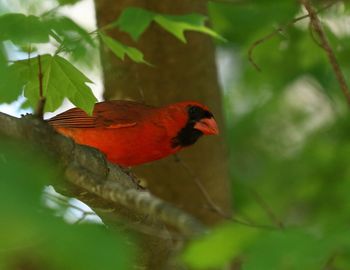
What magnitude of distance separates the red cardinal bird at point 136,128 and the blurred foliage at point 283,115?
1.97 ft

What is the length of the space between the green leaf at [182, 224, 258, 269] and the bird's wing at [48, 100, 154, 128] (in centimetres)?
265

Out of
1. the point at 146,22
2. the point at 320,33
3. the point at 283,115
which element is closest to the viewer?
the point at 320,33

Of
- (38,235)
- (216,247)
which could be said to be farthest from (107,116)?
(38,235)

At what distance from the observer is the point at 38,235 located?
1.32 metres

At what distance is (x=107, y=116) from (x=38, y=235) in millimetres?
2961

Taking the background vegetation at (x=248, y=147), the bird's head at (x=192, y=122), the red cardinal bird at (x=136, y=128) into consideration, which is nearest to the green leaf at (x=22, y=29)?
the background vegetation at (x=248, y=147)

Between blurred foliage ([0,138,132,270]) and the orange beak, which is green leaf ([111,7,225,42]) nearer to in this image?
the orange beak

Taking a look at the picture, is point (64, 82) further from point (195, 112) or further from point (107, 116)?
point (195, 112)

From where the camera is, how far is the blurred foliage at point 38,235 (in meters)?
1.29

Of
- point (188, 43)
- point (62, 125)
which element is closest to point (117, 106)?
point (62, 125)

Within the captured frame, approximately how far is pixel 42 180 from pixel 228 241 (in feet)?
1.42

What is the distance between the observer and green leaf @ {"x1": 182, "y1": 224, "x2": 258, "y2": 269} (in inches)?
63.0

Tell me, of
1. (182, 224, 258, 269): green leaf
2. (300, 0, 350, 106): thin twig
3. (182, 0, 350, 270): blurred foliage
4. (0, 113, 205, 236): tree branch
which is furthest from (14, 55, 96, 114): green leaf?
(182, 0, 350, 270): blurred foliage

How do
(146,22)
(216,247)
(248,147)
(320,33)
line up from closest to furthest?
(216,247), (320,33), (146,22), (248,147)
